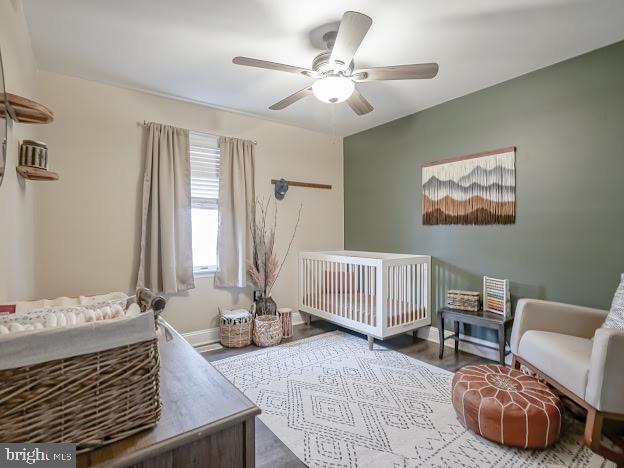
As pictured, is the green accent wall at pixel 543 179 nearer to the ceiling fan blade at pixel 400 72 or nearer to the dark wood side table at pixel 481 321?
the dark wood side table at pixel 481 321

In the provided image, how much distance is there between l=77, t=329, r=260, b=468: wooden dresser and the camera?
650 millimetres

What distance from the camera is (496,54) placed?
2.33m

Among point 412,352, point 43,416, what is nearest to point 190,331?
point 412,352

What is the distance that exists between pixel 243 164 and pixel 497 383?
2.90 metres

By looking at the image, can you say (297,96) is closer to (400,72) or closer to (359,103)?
(359,103)

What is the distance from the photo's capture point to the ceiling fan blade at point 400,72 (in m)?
1.88

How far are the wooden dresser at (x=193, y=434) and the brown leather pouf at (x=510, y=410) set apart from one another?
1464 millimetres

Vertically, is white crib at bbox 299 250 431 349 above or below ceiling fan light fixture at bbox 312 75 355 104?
below

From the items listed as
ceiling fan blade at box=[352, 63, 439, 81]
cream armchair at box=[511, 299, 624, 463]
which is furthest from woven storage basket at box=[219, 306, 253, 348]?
ceiling fan blade at box=[352, 63, 439, 81]

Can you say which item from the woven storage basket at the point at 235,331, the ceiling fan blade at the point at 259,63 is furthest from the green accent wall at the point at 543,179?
the woven storage basket at the point at 235,331

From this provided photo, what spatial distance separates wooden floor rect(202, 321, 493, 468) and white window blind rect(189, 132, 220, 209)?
153 centimetres

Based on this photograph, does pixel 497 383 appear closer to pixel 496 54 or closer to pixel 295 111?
pixel 496 54

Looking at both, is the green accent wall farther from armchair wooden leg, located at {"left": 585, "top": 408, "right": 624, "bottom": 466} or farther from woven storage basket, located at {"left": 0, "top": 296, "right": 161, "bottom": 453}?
woven storage basket, located at {"left": 0, "top": 296, "right": 161, "bottom": 453}

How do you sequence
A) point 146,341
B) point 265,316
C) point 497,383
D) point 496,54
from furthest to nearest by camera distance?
point 265,316
point 496,54
point 497,383
point 146,341
